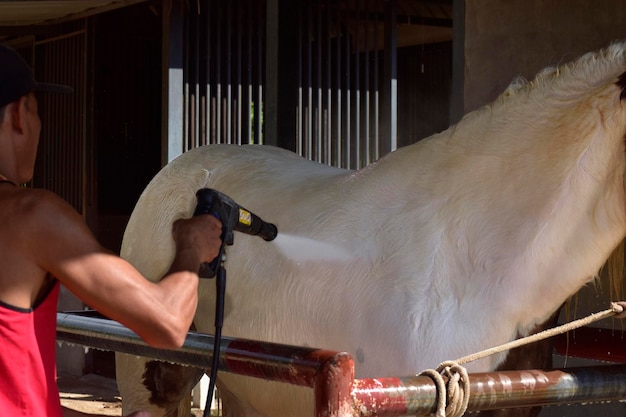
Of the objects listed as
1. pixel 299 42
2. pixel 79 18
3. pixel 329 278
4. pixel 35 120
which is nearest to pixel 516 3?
pixel 299 42

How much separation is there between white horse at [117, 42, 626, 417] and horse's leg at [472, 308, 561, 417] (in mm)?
43

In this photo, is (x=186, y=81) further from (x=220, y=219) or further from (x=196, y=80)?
(x=220, y=219)

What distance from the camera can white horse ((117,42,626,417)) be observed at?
212 cm

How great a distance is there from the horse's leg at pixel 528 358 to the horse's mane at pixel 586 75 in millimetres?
564

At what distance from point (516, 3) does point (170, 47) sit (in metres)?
2.32

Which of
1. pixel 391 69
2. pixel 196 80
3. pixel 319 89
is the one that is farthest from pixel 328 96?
pixel 196 80

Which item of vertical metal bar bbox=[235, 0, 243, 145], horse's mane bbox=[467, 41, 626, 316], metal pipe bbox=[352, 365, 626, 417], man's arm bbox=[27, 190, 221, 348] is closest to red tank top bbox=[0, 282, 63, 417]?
man's arm bbox=[27, 190, 221, 348]

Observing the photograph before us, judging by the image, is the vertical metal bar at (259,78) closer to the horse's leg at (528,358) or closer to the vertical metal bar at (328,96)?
the vertical metal bar at (328,96)

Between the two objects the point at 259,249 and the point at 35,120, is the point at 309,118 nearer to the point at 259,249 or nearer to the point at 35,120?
the point at 259,249

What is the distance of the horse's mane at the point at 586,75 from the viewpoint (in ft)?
6.90

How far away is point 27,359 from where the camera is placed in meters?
1.38

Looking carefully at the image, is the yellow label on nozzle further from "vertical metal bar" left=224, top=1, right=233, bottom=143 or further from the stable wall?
"vertical metal bar" left=224, top=1, right=233, bottom=143

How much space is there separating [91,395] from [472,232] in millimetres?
4986

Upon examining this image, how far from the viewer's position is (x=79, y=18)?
23.6ft
